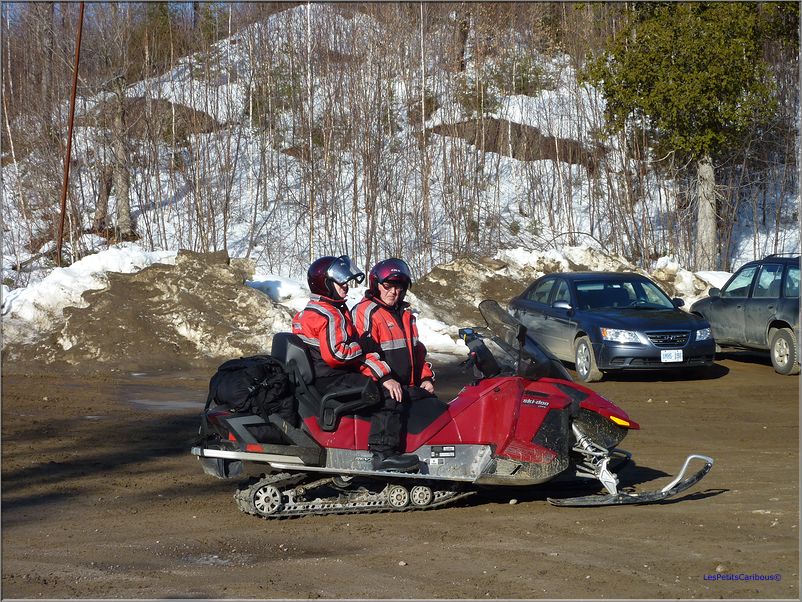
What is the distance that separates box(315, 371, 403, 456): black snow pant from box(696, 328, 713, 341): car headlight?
8909mm

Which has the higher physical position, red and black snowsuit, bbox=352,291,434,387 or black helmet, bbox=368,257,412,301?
black helmet, bbox=368,257,412,301

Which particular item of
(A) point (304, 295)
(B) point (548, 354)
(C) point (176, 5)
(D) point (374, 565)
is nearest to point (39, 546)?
(D) point (374, 565)

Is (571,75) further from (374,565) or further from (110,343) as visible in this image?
(374,565)

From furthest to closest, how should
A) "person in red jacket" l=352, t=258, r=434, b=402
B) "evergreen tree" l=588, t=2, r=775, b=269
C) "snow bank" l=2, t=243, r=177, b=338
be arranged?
"evergreen tree" l=588, t=2, r=775, b=269 < "snow bank" l=2, t=243, r=177, b=338 < "person in red jacket" l=352, t=258, r=434, b=402

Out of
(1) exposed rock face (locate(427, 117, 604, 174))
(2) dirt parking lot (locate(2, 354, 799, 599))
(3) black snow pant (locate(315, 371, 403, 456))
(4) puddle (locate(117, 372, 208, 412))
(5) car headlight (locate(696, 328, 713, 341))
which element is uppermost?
(1) exposed rock face (locate(427, 117, 604, 174))

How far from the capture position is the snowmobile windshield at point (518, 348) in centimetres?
719

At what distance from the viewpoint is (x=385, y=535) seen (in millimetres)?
6809

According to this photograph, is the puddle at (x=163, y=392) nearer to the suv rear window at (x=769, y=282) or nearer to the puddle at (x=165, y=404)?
the puddle at (x=165, y=404)

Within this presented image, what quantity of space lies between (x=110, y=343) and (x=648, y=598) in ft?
43.7

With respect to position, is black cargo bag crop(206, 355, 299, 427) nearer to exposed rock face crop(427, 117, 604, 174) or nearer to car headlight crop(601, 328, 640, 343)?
car headlight crop(601, 328, 640, 343)

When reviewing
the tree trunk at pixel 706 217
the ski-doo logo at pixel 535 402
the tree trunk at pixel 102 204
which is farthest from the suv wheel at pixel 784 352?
the tree trunk at pixel 102 204

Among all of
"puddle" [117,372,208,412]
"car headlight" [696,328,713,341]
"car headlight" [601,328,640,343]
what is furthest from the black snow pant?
"car headlight" [696,328,713,341]

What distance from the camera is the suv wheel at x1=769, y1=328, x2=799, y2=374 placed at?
50.2ft

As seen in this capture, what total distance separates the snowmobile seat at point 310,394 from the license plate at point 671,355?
28.0ft
